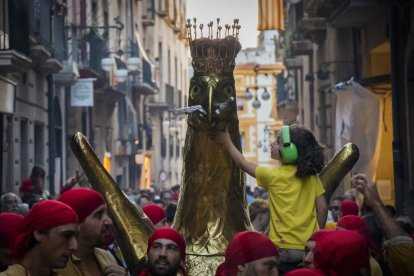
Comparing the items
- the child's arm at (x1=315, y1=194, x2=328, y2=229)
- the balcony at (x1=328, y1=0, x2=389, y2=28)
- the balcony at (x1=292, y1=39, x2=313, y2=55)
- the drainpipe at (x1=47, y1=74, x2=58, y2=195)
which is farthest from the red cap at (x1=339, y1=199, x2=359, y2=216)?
the balcony at (x1=292, y1=39, x2=313, y2=55)

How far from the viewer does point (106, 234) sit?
7.08 meters

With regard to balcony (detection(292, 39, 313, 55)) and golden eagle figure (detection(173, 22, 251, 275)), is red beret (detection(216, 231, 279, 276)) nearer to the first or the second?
golden eagle figure (detection(173, 22, 251, 275))

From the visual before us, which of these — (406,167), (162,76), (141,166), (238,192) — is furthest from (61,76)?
(162,76)

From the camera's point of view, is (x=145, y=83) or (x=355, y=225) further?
→ (x=145, y=83)

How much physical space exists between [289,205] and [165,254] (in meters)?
0.97

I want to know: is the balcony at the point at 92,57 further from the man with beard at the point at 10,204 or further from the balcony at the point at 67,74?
the man with beard at the point at 10,204

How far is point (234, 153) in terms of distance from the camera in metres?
7.85

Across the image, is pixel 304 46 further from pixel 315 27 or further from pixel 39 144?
pixel 39 144

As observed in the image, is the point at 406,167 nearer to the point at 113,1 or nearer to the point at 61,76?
the point at 61,76

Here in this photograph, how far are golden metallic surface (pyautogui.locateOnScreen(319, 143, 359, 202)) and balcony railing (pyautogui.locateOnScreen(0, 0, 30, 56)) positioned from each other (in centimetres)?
1133

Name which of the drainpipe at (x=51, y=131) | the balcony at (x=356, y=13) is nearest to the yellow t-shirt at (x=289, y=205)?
the balcony at (x=356, y=13)

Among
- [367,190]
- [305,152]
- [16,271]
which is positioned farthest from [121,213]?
[16,271]

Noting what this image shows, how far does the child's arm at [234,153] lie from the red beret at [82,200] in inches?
47.6

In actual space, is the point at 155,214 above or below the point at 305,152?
below
